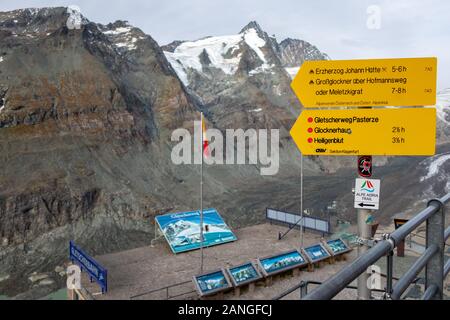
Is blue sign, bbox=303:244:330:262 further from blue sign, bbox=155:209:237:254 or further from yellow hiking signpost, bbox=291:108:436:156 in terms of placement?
yellow hiking signpost, bbox=291:108:436:156

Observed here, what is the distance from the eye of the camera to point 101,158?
4656 centimetres

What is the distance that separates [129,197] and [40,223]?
31.1 feet

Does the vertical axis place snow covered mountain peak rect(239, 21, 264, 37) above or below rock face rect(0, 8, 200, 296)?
above

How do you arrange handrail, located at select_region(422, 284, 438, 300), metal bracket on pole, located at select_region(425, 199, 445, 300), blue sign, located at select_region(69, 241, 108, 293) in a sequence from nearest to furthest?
handrail, located at select_region(422, 284, 438, 300) < metal bracket on pole, located at select_region(425, 199, 445, 300) < blue sign, located at select_region(69, 241, 108, 293)

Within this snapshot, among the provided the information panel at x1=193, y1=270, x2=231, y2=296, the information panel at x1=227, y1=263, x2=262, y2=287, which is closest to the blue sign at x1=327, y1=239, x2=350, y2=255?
the information panel at x1=227, y1=263, x2=262, y2=287

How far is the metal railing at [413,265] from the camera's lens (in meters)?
1.94

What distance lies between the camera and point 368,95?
Answer: 3469 millimetres

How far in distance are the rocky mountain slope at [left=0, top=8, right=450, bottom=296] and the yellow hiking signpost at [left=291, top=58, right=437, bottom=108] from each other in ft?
94.4

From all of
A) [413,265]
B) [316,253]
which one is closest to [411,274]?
[413,265]

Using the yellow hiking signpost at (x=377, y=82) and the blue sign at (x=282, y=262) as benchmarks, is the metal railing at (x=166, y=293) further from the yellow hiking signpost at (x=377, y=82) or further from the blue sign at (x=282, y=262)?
the yellow hiking signpost at (x=377, y=82)

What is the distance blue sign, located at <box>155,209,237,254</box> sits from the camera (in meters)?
19.6

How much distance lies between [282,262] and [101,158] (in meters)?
35.6

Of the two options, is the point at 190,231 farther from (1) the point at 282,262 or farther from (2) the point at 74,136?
(2) the point at 74,136
